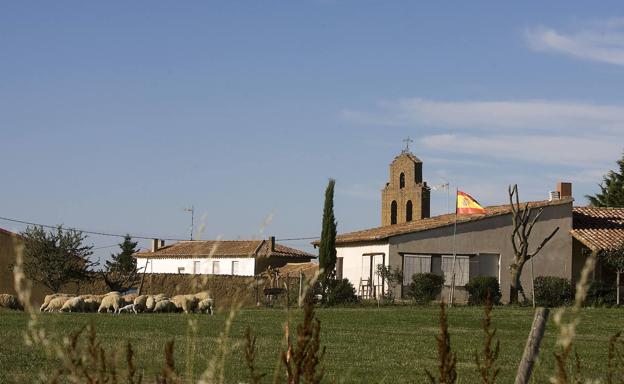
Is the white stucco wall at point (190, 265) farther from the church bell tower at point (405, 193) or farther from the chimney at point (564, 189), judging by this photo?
the chimney at point (564, 189)

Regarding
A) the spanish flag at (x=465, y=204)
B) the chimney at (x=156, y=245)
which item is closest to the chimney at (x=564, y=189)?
the spanish flag at (x=465, y=204)

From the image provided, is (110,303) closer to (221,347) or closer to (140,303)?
(140,303)

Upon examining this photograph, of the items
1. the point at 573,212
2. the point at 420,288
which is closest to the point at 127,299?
the point at 420,288

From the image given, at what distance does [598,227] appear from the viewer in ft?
154

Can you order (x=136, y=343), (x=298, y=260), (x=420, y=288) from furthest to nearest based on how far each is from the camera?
(x=298, y=260) → (x=420, y=288) → (x=136, y=343)

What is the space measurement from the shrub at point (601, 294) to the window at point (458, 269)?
6375 millimetres

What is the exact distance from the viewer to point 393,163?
6322 cm

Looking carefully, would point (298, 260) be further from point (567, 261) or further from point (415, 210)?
point (567, 261)

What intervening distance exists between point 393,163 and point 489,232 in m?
17.6

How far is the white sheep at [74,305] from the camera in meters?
37.5

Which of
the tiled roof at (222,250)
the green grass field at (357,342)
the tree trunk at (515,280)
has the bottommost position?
the green grass field at (357,342)

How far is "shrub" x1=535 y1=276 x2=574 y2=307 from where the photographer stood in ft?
136

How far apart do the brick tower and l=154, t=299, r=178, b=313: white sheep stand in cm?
2588

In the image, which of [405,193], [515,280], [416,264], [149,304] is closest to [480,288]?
[515,280]
